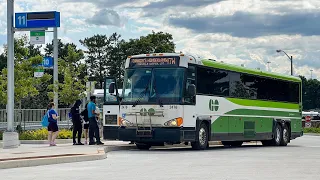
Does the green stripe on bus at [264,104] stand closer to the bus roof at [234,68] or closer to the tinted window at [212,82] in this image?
the tinted window at [212,82]

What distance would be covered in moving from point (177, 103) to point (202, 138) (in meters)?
1.97

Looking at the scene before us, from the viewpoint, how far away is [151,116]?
23.6 metres

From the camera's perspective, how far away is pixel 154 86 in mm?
23734

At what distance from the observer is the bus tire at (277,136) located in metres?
30.8

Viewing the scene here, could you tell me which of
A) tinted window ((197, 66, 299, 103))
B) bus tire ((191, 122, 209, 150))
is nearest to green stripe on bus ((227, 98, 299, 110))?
tinted window ((197, 66, 299, 103))

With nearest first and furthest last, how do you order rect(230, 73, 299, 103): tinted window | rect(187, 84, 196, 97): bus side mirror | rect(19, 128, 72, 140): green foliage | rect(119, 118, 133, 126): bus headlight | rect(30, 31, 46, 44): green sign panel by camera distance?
1. rect(187, 84, 196, 97): bus side mirror
2. rect(119, 118, 133, 126): bus headlight
3. rect(230, 73, 299, 103): tinted window
4. rect(19, 128, 72, 140): green foliage
5. rect(30, 31, 46, 44): green sign panel

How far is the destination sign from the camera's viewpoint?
78.7ft

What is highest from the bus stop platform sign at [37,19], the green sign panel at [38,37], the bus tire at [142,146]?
the bus stop platform sign at [37,19]

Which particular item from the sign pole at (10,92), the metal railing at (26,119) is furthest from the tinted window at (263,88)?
the metal railing at (26,119)

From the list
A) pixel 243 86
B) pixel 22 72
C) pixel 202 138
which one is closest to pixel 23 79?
pixel 22 72

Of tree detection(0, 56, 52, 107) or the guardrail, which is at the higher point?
tree detection(0, 56, 52, 107)

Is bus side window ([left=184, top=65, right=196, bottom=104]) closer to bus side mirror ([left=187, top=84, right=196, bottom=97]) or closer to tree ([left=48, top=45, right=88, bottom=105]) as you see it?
bus side mirror ([left=187, top=84, right=196, bottom=97])

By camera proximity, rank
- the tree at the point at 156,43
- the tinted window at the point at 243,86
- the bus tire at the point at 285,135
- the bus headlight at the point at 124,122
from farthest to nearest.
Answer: the tree at the point at 156,43 → the bus tire at the point at 285,135 → the tinted window at the point at 243,86 → the bus headlight at the point at 124,122

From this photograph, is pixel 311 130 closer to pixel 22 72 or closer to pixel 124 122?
pixel 22 72
